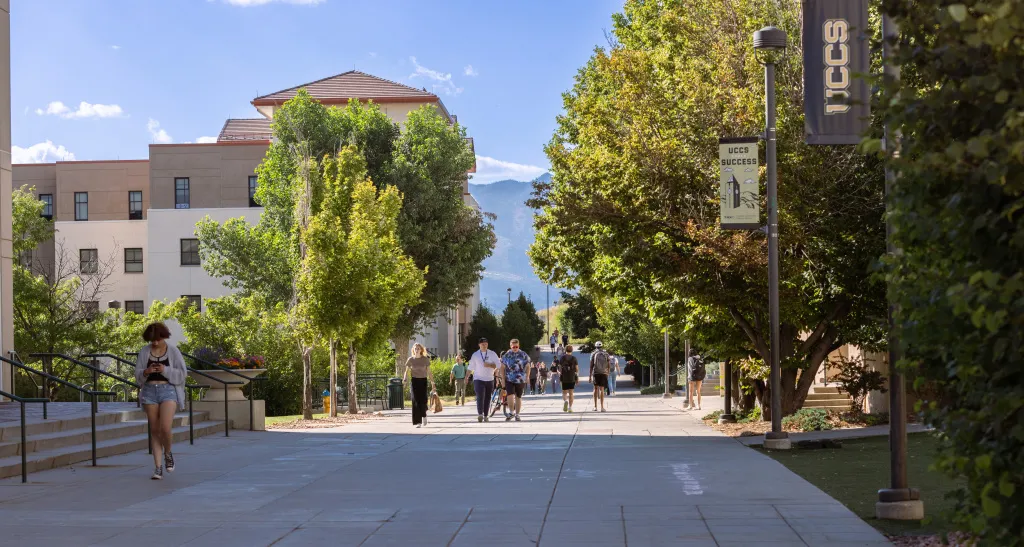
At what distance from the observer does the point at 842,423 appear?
2094 cm

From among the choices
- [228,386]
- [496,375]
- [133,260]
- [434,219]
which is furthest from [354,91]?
[228,386]

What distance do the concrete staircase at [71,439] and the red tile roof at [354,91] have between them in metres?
52.7

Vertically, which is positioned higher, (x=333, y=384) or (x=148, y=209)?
(x=148, y=209)

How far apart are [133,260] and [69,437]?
167ft

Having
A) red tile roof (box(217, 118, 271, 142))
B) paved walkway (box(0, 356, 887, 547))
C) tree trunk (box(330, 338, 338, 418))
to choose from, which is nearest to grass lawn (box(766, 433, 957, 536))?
paved walkway (box(0, 356, 887, 547))

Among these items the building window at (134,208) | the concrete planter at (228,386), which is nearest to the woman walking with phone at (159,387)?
the concrete planter at (228,386)

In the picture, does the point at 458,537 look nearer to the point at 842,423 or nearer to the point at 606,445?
the point at 606,445

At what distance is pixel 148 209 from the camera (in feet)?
202

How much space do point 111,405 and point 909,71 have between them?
1521 centimetres

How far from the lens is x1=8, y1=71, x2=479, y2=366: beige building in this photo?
60.7m

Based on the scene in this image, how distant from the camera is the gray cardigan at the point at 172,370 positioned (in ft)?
40.8

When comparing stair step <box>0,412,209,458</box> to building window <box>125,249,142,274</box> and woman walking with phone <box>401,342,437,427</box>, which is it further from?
building window <box>125,249,142,274</box>

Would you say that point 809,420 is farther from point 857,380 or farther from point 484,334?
point 484,334

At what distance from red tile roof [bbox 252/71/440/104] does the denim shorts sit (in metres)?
57.8
